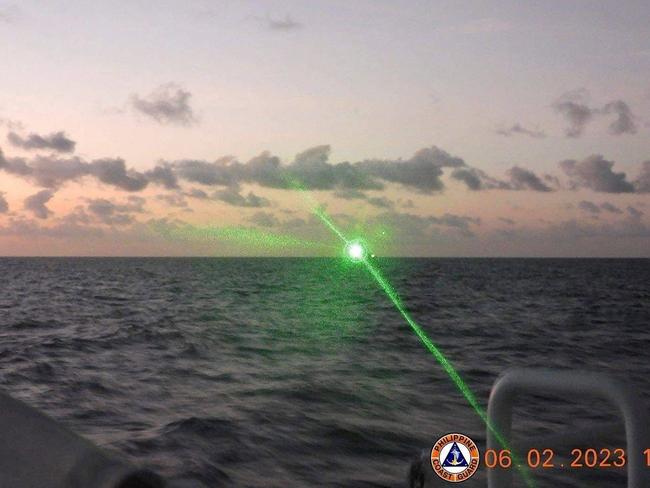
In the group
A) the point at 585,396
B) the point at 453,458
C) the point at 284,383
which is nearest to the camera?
the point at 585,396

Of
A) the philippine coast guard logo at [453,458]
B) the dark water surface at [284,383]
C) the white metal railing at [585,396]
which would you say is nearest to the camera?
the white metal railing at [585,396]

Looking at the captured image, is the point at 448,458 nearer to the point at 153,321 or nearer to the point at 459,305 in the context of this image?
the point at 153,321

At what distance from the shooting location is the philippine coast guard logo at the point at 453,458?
12.4ft

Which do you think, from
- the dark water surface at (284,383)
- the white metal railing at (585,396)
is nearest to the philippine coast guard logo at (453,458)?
the dark water surface at (284,383)

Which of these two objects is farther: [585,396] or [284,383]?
[284,383]

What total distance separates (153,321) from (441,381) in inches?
627

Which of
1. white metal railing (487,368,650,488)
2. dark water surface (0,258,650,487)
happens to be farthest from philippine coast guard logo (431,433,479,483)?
white metal railing (487,368,650,488)

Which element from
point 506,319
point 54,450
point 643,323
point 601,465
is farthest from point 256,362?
point 643,323

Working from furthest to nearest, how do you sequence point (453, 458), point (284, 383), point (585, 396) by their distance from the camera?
point (284, 383) < point (453, 458) < point (585, 396)

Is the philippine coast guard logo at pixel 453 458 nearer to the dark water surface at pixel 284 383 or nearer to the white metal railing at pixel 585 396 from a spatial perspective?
the dark water surface at pixel 284 383

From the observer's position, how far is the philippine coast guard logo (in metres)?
3.79

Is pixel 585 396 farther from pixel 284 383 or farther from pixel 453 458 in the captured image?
pixel 284 383

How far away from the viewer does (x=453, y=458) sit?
403 centimetres

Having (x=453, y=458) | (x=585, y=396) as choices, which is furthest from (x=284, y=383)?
(x=585, y=396)
